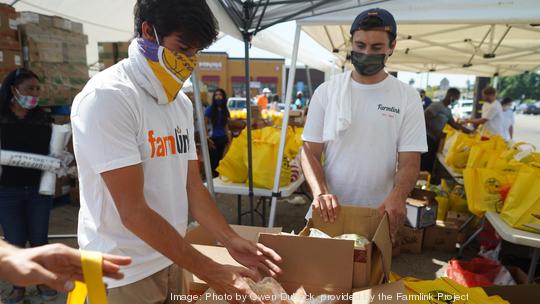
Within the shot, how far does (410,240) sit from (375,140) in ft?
8.51

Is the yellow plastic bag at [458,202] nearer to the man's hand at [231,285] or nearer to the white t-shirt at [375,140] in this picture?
the white t-shirt at [375,140]

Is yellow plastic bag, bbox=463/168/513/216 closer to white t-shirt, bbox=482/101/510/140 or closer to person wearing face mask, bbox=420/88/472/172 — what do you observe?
person wearing face mask, bbox=420/88/472/172

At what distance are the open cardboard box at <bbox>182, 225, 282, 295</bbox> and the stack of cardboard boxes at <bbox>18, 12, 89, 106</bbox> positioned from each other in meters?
4.02

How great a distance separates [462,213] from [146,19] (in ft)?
14.4

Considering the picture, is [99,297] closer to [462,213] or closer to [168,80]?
[168,80]

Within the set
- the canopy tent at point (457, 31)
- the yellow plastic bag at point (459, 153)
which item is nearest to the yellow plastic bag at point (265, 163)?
the canopy tent at point (457, 31)

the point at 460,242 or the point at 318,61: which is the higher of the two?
the point at 318,61

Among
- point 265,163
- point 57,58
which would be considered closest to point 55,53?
point 57,58

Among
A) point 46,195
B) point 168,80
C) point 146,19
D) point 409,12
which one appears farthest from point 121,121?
point 409,12

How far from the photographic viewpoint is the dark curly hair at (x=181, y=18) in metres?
1.04

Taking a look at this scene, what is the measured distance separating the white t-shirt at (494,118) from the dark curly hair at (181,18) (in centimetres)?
754

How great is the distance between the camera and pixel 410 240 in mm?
3977

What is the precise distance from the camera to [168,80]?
3.72ft

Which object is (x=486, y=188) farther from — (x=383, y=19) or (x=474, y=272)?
(x=383, y=19)
